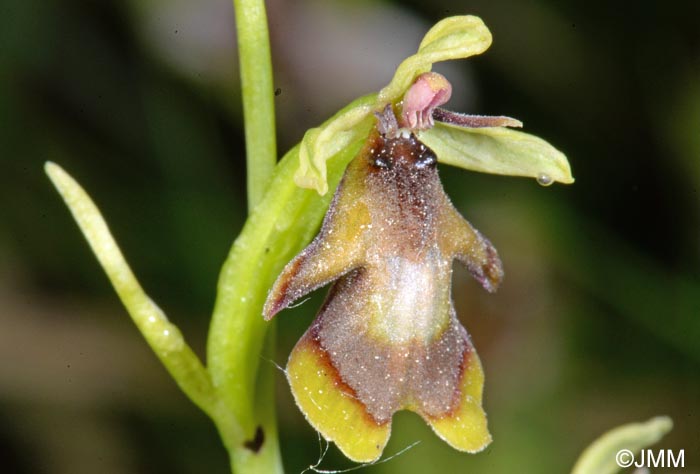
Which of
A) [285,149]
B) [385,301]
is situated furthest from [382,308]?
[285,149]

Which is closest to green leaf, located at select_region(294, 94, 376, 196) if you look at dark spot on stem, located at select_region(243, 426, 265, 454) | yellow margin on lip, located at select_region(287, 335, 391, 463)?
yellow margin on lip, located at select_region(287, 335, 391, 463)

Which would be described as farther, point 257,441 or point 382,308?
point 257,441

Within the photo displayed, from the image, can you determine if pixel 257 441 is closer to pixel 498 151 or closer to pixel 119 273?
pixel 119 273

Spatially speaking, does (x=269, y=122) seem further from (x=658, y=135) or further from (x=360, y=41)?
(x=658, y=135)

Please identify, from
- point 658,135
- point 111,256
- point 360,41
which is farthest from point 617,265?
point 111,256

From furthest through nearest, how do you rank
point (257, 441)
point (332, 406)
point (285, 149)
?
point (285, 149), point (257, 441), point (332, 406)

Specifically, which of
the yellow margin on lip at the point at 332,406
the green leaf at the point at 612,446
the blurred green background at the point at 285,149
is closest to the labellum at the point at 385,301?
the yellow margin on lip at the point at 332,406
